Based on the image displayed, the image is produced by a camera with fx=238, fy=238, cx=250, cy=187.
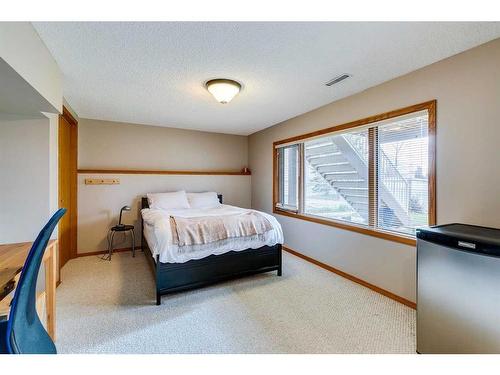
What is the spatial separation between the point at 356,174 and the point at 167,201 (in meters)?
2.93

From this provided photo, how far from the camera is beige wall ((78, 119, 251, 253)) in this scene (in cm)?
396

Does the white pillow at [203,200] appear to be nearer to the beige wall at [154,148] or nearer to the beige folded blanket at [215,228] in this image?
the beige wall at [154,148]

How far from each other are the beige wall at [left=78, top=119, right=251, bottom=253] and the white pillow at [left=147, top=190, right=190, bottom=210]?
45 centimetres

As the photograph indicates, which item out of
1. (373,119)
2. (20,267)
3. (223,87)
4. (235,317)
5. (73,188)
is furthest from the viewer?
(73,188)

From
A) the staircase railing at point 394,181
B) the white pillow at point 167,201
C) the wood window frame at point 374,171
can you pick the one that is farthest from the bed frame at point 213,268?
the staircase railing at point 394,181

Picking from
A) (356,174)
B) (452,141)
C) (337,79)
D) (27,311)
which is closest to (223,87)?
(337,79)

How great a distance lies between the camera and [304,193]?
Result: 3.83 m

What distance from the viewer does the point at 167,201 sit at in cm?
398

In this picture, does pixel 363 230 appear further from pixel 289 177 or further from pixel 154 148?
pixel 154 148

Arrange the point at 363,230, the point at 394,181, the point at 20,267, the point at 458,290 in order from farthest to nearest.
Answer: the point at 363,230 → the point at 394,181 → the point at 458,290 → the point at 20,267

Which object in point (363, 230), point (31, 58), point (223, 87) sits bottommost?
point (363, 230)

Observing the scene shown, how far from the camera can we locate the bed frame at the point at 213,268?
2.41 meters

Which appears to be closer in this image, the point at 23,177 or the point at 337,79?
the point at 23,177
